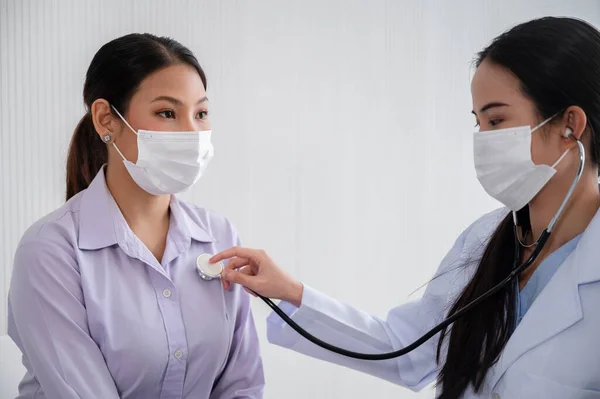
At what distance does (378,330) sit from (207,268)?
421 millimetres

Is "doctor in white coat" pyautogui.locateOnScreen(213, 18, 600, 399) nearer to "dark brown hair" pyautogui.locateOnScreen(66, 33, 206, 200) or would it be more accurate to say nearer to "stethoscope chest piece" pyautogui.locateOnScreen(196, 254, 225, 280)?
"stethoscope chest piece" pyautogui.locateOnScreen(196, 254, 225, 280)

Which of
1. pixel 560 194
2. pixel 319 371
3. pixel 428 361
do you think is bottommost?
pixel 319 371

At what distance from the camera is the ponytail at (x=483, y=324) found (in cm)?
133

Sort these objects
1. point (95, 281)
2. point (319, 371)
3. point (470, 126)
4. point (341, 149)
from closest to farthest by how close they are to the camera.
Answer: point (95, 281), point (319, 371), point (341, 149), point (470, 126)

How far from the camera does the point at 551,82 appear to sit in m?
1.23

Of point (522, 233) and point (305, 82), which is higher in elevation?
point (305, 82)

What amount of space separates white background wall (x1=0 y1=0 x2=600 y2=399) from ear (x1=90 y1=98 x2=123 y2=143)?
448mm

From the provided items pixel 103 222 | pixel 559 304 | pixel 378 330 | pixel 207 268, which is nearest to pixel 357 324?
pixel 378 330

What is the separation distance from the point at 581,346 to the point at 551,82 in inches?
18.8

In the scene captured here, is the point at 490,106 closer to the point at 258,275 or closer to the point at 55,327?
the point at 258,275

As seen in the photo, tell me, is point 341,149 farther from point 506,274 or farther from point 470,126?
point 506,274

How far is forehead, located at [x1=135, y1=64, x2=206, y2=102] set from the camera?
56.9 inches

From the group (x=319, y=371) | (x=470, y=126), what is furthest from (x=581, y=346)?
(x=470, y=126)

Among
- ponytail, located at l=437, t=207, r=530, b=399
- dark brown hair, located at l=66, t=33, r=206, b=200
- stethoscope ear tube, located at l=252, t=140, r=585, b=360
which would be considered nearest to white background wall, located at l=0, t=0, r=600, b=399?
dark brown hair, located at l=66, t=33, r=206, b=200
